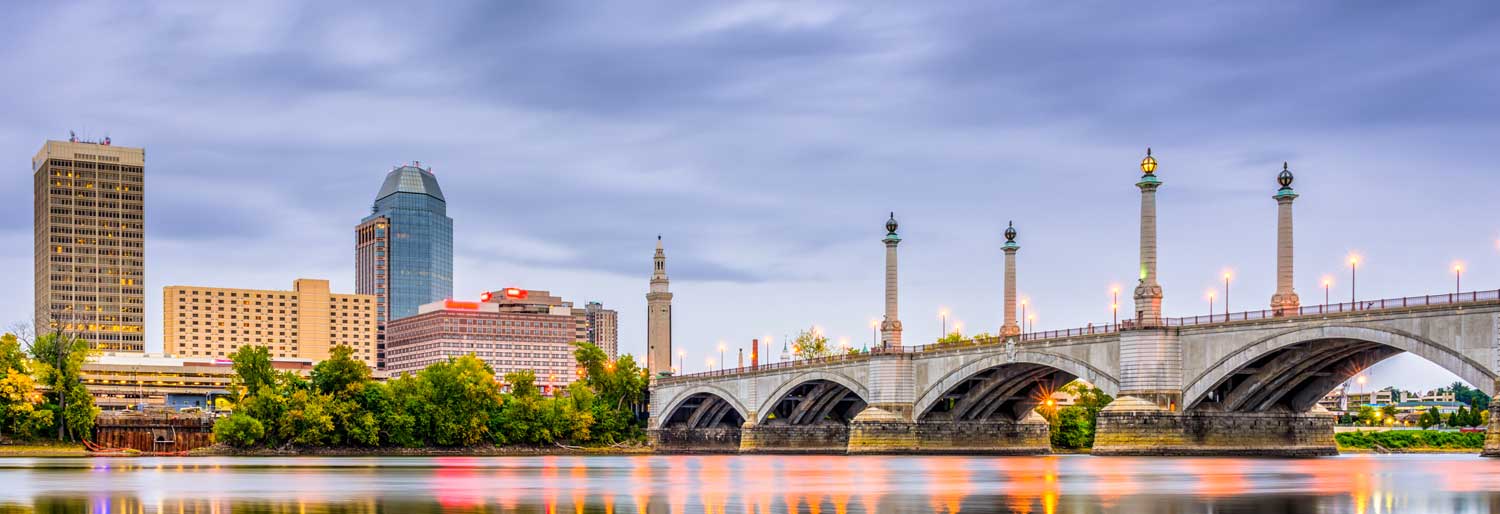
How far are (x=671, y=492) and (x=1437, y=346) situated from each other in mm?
44613

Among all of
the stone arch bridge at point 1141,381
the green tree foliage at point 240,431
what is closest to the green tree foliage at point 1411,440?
the stone arch bridge at point 1141,381

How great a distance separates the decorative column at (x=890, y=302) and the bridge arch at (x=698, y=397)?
2629 cm

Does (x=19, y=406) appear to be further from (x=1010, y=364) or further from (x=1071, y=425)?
(x=1071, y=425)

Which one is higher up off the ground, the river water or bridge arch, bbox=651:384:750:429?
the river water

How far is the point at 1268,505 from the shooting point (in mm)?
47062

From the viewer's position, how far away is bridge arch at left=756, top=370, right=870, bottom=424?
139 metres

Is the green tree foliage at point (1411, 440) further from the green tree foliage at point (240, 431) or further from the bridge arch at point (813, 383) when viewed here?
the green tree foliage at point (240, 431)

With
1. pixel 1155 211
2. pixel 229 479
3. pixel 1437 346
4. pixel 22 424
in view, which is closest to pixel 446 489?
pixel 229 479

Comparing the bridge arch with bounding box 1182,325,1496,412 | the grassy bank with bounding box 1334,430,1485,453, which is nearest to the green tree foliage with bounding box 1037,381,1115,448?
the grassy bank with bounding box 1334,430,1485,453

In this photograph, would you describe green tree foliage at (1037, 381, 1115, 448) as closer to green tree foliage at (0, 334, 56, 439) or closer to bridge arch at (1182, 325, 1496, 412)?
bridge arch at (1182, 325, 1496, 412)

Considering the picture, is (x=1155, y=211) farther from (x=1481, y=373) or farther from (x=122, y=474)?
(x=122, y=474)

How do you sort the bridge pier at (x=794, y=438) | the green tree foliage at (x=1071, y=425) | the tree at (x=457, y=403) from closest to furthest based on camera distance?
the bridge pier at (x=794, y=438), the green tree foliage at (x=1071, y=425), the tree at (x=457, y=403)

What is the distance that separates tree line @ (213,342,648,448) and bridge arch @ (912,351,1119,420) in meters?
52.3

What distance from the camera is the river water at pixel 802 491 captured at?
1887 inches
